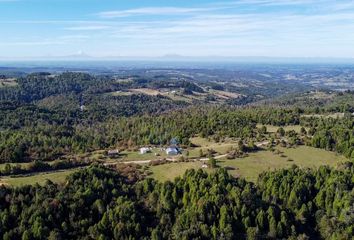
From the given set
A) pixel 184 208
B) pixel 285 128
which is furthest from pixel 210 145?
pixel 184 208

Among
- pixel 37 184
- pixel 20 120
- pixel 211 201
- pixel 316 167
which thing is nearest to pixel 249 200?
pixel 211 201

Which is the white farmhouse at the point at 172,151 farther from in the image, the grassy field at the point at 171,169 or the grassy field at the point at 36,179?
the grassy field at the point at 36,179

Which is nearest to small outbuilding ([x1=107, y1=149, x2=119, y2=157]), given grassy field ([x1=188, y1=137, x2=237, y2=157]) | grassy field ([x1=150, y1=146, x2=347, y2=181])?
grassy field ([x1=150, y1=146, x2=347, y2=181])

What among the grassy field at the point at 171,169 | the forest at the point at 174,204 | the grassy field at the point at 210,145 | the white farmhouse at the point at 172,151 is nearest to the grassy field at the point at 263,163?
the grassy field at the point at 171,169

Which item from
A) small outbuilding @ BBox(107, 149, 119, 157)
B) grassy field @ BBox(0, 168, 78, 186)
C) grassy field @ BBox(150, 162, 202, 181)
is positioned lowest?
small outbuilding @ BBox(107, 149, 119, 157)

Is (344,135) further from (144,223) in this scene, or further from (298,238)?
(144,223)

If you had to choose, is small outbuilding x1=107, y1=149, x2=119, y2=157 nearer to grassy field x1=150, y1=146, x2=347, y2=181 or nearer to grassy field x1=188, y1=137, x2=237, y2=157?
grassy field x1=150, y1=146, x2=347, y2=181

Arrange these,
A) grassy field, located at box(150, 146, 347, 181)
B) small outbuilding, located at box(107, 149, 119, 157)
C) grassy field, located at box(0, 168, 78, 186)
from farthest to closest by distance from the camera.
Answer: small outbuilding, located at box(107, 149, 119, 157) < grassy field, located at box(150, 146, 347, 181) < grassy field, located at box(0, 168, 78, 186)
